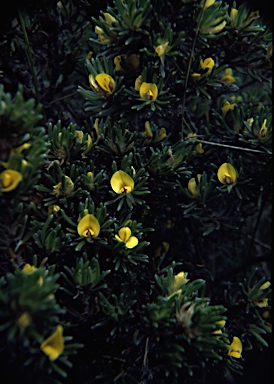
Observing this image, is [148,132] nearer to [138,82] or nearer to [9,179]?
[138,82]

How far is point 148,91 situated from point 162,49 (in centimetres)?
14

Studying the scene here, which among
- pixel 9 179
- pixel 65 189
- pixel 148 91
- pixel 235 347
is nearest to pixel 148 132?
pixel 148 91

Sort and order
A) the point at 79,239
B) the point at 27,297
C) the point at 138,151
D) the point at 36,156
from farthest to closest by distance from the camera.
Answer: the point at 138,151 → the point at 79,239 → the point at 36,156 → the point at 27,297

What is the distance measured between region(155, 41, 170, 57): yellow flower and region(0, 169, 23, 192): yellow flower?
640mm

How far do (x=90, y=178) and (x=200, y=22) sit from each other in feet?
2.03

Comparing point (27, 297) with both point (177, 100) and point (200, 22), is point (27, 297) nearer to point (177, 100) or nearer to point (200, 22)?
point (177, 100)

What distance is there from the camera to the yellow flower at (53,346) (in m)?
1.01

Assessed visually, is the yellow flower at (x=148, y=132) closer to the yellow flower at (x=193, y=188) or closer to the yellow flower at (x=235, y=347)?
the yellow flower at (x=193, y=188)

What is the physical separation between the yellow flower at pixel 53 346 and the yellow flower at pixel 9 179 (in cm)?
34

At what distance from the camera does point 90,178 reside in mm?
1320

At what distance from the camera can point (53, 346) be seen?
1025 millimetres

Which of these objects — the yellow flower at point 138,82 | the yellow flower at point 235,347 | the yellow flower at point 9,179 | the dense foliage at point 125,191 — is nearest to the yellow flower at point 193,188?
the dense foliage at point 125,191

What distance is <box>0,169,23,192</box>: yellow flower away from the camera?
101 centimetres

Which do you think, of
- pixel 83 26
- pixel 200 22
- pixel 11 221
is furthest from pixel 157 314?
pixel 83 26
